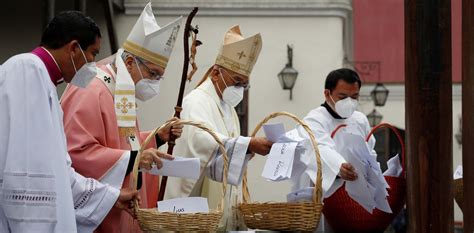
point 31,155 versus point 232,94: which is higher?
point 232,94

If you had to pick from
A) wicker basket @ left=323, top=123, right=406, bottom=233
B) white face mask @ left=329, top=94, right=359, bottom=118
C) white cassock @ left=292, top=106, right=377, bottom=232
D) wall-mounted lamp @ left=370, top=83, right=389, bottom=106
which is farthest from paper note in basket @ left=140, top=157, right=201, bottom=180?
wall-mounted lamp @ left=370, top=83, right=389, bottom=106

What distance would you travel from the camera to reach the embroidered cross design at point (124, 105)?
450 centimetres

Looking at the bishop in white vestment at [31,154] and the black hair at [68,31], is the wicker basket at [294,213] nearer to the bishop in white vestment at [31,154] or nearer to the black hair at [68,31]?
the black hair at [68,31]

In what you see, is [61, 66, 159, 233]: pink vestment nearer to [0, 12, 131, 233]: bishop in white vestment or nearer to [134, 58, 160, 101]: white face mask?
[134, 58, 160, 101]: white face mask

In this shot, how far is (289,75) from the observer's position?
12.7 metres

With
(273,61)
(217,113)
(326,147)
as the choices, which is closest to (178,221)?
(217,113)

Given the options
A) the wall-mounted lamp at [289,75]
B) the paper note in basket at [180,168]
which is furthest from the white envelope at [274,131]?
the wall-mounted lamp at [289,75]

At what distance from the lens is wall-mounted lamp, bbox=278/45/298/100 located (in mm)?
12695

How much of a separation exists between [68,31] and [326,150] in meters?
2.11

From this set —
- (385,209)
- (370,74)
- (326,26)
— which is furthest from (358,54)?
(385,209)

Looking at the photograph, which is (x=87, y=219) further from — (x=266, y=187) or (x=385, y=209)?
(x=266, y=187)

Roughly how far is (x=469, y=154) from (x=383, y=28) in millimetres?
11967

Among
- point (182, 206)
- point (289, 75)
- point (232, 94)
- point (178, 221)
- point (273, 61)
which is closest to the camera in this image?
point (178, 221)

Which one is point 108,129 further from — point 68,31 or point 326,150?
point 326,150
